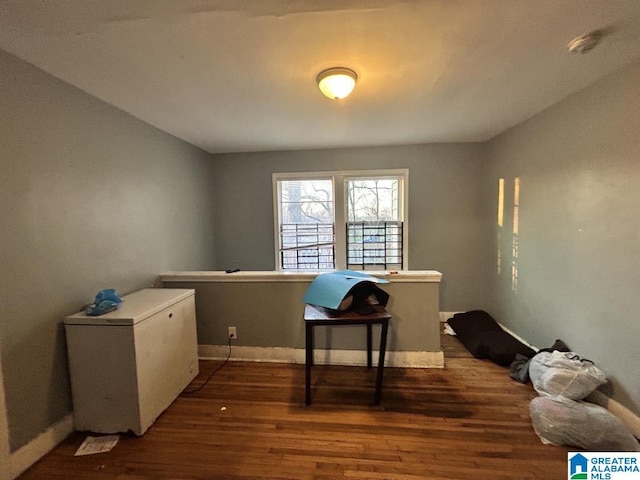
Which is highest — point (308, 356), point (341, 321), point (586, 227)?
point (586, 227)

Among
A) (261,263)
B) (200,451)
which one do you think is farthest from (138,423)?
(261,263)

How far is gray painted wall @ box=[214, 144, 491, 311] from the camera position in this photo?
354 centimetres

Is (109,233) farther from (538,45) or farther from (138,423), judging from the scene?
(538,45)

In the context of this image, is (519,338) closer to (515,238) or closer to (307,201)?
(515,238)

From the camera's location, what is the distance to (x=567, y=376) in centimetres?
183

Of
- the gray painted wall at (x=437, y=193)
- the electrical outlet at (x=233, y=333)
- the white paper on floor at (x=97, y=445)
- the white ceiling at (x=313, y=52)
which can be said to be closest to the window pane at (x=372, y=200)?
the gray painted wall at (x=437, y=193)

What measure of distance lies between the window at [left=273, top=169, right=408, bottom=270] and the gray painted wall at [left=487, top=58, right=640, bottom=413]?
4.63 ft

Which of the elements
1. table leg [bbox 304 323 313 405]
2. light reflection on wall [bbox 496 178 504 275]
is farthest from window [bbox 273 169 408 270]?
table leg [bbox 304 323 313 405]

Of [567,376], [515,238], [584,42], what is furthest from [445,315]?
[584,42]

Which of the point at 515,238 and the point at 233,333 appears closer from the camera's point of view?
the point at 233,333

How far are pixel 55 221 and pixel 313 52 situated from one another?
1879 millimetres

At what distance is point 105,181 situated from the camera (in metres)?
2.09

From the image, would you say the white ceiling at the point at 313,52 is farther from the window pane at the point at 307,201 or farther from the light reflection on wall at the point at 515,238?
the window pane at the point at 307,201

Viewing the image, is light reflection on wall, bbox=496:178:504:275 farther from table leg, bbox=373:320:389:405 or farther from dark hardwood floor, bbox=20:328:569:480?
table leg, bbox=373:320:389:405
